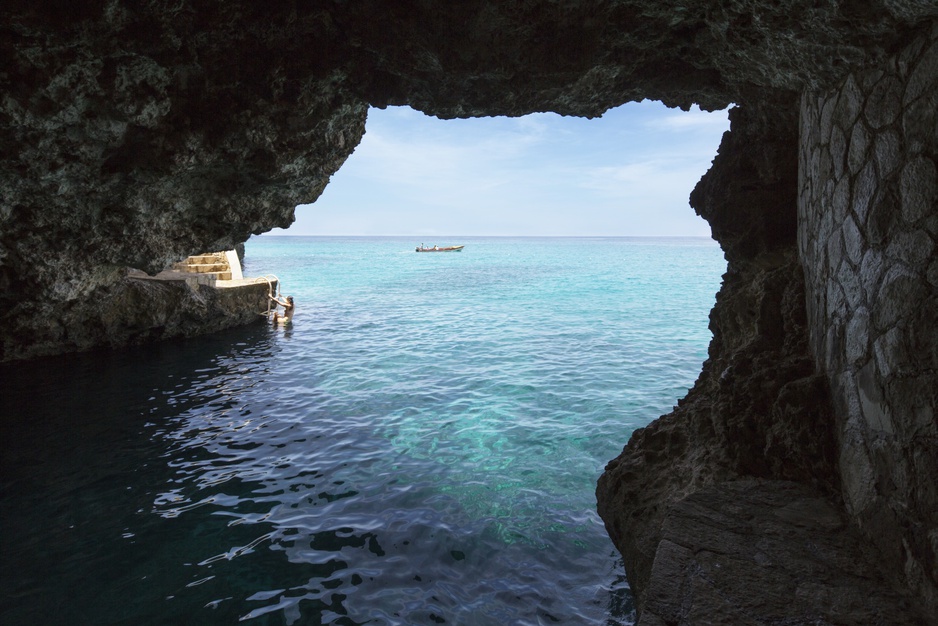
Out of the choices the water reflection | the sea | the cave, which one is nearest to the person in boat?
the sea

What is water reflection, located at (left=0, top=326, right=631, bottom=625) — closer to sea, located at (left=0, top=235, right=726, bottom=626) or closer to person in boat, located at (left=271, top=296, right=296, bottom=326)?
sea, located at (left=0, top=235, right=726, bottom=626)

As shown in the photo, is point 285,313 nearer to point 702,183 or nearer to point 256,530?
point 256,530

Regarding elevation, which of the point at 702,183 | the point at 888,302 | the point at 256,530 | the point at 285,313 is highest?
the point at 702,183

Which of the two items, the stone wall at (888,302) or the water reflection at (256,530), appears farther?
the water reflection at (256,530)

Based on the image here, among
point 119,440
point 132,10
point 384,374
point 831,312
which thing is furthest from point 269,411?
point 831,312

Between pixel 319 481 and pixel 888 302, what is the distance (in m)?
6.54

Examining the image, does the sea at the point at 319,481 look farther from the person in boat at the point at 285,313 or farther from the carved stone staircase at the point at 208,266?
the carved stone staircase at the point at 208,266

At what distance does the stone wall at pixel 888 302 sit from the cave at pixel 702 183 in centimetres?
2

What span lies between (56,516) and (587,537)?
20.5ft

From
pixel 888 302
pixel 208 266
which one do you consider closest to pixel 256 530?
pixel 888 302

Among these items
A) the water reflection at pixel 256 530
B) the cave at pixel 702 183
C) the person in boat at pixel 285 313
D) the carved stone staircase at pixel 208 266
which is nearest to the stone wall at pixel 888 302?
the cave at pixel 702 183

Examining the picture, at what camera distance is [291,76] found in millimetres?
6566

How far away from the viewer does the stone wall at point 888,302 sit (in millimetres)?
2469

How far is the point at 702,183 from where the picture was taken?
6.59 metres
